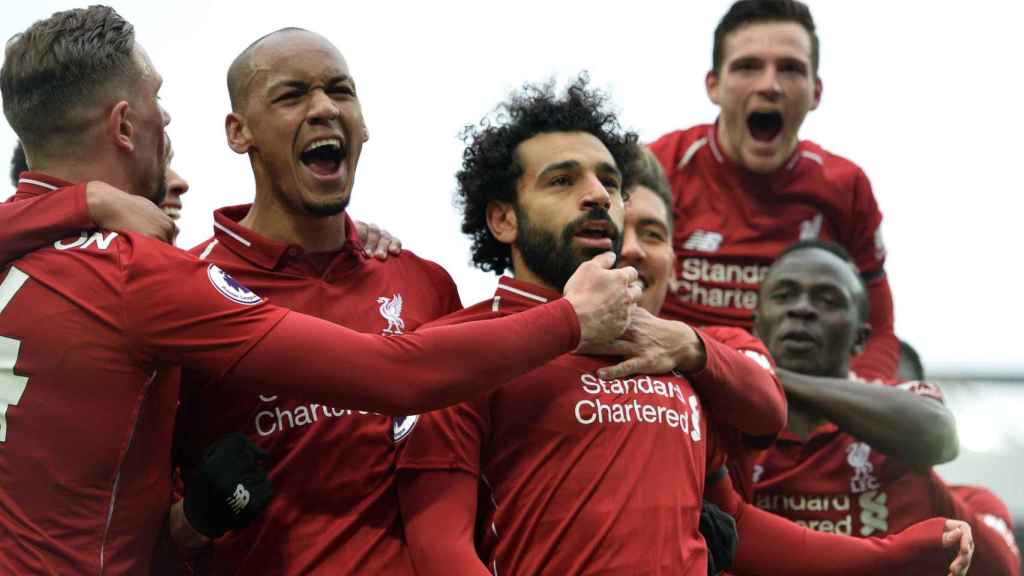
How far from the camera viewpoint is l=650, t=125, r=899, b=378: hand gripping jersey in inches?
191

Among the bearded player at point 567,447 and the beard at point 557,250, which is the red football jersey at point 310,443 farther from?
the beard at point 557,250

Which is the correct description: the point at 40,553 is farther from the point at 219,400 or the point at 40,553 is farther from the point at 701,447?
the point at 701,447

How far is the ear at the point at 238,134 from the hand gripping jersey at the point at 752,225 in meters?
2.08

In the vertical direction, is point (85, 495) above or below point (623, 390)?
below

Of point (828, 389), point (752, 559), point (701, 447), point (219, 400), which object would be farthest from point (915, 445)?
point (219, 400)

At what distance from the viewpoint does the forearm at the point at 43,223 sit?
2645 mm

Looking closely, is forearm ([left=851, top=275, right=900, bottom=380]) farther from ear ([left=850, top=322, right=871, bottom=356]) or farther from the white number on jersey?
the white number on jersey

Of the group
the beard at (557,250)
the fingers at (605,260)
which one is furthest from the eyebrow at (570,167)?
the fingers at (605,260)

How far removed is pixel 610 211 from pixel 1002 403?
4580 mm

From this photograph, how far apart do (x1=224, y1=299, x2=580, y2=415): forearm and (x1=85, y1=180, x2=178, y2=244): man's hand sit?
312 millimetres

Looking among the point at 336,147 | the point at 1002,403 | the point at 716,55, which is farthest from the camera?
the point at 1002,403

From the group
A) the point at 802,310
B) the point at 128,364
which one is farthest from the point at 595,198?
the point at 802,310

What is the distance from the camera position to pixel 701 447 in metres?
2.93

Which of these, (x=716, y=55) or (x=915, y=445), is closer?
(x=915, y=445)
